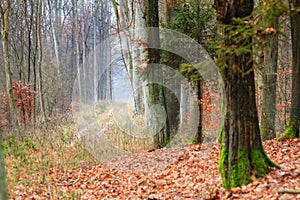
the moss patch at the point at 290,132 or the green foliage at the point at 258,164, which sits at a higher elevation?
the moss patch at the point at 290,132

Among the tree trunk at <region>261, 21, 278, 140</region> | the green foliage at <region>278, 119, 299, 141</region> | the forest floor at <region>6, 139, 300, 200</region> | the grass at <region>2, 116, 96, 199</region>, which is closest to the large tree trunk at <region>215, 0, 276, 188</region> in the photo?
the forest floor at <region>6, 139, 300, 200</region>

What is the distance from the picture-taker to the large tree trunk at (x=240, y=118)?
4781 mm

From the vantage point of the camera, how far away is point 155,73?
32.7 feet

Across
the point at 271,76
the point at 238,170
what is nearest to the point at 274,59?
the point at 271,76

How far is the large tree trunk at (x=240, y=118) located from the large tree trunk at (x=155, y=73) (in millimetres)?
4958

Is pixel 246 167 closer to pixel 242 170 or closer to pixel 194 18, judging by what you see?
pixel 242 170

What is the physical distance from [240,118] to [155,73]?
532cm

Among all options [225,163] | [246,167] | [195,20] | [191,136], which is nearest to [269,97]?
[191,136]

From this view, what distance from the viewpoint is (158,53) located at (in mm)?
9953

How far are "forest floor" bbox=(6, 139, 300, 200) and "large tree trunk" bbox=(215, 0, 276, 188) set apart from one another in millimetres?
216

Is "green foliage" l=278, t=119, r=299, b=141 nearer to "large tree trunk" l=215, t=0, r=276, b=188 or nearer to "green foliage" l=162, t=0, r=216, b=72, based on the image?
"large tree trunk" l=215, t=0, r=276, b=188

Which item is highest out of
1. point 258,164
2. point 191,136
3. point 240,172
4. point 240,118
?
point 240,118

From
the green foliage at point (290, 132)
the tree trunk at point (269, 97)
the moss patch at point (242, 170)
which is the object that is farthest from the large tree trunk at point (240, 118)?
the tree trunk at point (269, 97)

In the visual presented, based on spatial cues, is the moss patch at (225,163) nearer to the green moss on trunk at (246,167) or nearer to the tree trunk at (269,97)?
the green moss on trunk at (246,167)
